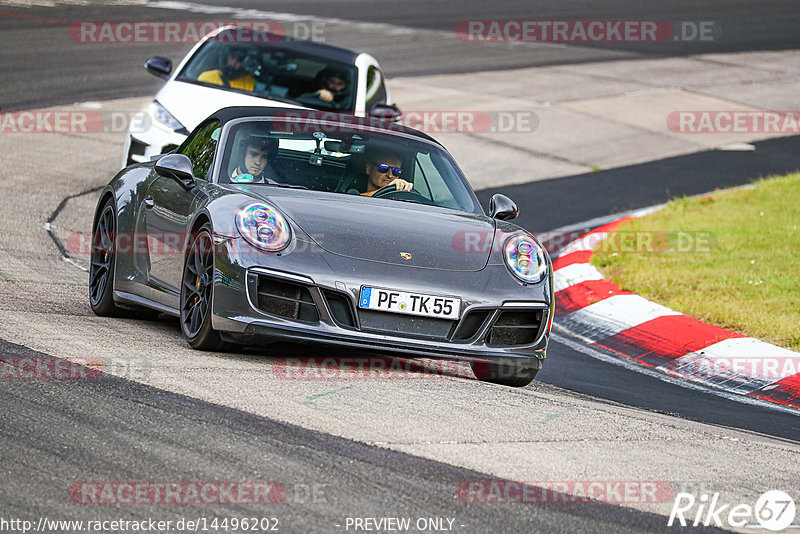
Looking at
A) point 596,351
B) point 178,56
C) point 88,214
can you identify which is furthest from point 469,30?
point 596,351

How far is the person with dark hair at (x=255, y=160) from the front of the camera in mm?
7230

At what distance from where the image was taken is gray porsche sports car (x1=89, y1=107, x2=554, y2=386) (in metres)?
6.28

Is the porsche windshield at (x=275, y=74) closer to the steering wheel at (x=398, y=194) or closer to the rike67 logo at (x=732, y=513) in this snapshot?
the steering wheel at (x=398, y=194)

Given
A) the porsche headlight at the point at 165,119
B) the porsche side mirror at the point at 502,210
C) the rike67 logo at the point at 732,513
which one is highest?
the porsche headlight at the point at 165,119

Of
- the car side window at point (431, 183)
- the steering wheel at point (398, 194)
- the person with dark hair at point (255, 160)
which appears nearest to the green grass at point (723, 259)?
the car side window at point (431, 183)

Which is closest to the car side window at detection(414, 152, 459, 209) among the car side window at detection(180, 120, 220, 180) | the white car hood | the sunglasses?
the sunglasses

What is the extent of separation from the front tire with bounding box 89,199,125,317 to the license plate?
220cm

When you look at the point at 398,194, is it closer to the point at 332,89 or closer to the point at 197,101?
the point at 197,101

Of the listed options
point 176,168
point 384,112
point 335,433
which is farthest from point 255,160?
point 384,112

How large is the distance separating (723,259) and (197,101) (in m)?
5.05

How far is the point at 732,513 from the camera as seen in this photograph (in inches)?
183

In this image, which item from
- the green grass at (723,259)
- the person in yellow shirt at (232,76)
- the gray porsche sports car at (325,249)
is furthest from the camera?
the person in yellow shirt at (232,76)

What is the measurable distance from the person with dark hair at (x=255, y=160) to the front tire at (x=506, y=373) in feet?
5.11

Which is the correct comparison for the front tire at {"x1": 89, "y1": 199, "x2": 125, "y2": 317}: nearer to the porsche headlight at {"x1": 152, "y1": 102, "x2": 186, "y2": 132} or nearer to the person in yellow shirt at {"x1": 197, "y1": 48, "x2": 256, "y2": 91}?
Result: the porsche headlight at {"x1": 152, "y1": 102, "x2": 186, "y2": 132}
